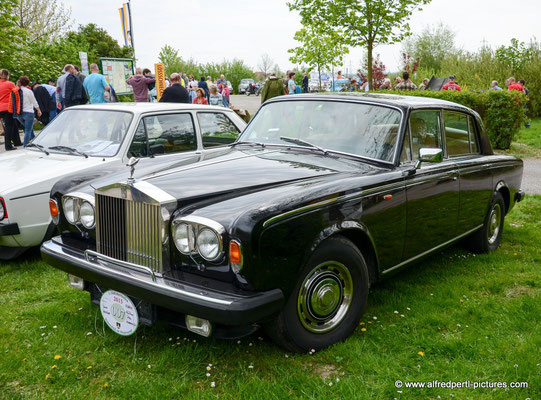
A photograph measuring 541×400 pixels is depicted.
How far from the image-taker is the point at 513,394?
288cm

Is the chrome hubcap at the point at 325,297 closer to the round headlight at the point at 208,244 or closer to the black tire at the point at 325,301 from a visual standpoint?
the black tire at the point at 325,301

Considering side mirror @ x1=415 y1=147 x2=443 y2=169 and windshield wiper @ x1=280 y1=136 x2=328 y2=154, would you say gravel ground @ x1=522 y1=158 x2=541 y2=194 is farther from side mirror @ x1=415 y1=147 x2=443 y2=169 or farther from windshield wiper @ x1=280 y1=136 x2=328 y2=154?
windshield wiper @ x1=280 y1=136 x2=328 y2=154

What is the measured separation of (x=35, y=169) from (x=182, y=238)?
9.74 feet

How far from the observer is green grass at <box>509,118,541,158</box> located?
513 inches

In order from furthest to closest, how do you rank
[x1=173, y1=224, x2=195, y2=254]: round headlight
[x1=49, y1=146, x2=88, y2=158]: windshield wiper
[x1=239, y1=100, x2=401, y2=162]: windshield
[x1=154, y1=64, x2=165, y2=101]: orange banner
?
[x1=154, y1=64, x2=165, y2=101]: orange banner → [x1=49, y1=146, x2=88, y2=158]: windshield wiper → [x1=239, y1=100, x2=401, y2=162]: windshield → [x1=173, y1=224, x2=195, y2=254]: round headlight

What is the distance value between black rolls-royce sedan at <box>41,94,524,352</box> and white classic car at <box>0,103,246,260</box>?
1154 millimetres

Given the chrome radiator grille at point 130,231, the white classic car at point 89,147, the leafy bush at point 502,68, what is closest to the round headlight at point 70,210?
the chrome radiator grille at point 130,231

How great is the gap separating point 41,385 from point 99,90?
31.0 ft

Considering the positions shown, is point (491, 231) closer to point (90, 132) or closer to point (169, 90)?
point (90, 132)

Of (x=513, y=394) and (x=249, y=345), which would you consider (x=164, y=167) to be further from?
(x=513, y=394)

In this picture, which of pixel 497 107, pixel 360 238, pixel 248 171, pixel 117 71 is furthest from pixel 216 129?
pixel 117 71

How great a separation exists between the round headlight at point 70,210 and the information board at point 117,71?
1443 cm

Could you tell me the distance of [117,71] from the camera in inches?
698

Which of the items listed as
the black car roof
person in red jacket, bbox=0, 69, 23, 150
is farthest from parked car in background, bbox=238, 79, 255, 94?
the black car roof
